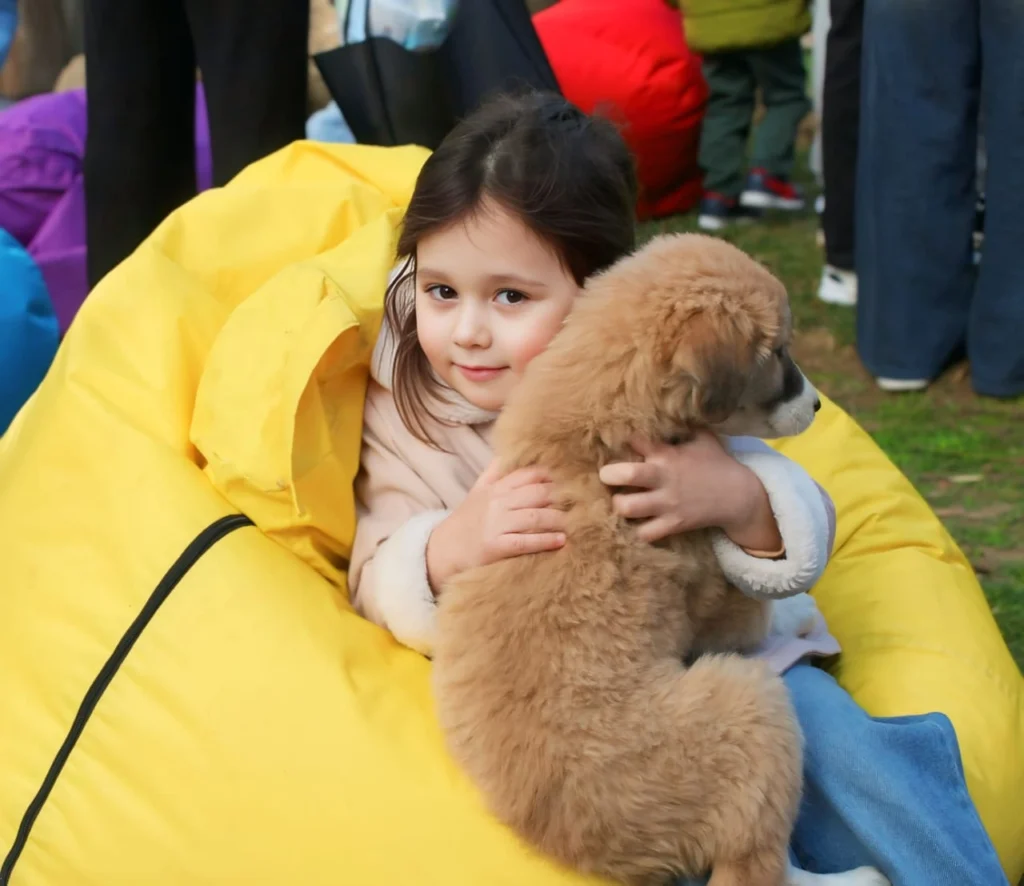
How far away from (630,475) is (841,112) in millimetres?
3555

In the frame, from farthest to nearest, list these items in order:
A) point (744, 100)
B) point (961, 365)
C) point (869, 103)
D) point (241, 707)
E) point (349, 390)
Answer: point (744, 100), point (961, 365), point (869, 103), point (349, 390), point (241, 707)

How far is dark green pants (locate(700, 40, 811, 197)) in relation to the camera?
5656 millimetres

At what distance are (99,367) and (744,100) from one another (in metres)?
4.39

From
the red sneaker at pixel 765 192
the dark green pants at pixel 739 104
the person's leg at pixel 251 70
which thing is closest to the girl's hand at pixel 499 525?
the person's leg at pixel 251 70

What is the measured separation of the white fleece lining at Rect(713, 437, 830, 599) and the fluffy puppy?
5 cm

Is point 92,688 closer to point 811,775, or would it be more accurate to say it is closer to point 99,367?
point 99,367

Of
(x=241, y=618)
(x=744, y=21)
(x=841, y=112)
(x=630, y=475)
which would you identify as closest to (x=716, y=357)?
(x=630, y=475)

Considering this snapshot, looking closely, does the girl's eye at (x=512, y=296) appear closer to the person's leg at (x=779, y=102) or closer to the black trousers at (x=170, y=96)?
the black trousers at (x=170, y=96)

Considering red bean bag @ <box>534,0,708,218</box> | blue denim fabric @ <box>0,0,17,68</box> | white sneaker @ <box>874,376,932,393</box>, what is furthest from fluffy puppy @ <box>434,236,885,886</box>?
red bean bag @ <box>534,0,708,218</box>

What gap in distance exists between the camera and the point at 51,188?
13.0ft

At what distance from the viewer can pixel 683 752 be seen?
1.39m

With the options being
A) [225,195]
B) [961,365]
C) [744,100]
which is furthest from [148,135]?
[744,100]

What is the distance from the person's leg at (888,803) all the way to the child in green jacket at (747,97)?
4.46 m

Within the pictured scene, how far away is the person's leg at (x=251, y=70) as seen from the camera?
2.77 m
